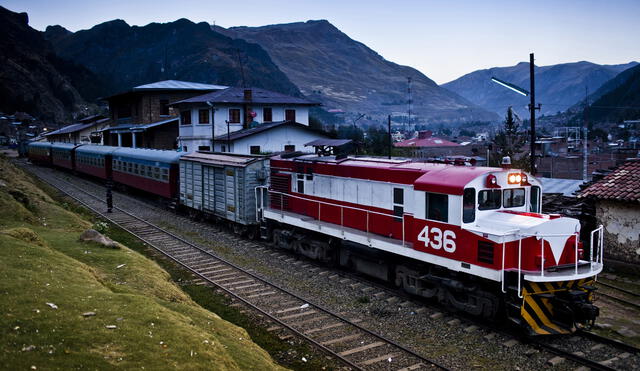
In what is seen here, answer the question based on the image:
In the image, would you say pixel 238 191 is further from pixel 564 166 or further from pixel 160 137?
pixel 564 166

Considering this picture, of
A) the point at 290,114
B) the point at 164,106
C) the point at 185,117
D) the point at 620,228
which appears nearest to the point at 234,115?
the point at 185,117

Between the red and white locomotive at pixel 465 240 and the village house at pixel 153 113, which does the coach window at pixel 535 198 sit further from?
the village house at pixel 153 113

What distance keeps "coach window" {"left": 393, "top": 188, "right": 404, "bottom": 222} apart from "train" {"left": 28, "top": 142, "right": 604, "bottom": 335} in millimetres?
37

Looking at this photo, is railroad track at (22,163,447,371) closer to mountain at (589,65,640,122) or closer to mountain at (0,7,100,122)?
mountain at (589,65,640,122)

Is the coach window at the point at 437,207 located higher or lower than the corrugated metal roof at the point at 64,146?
lower

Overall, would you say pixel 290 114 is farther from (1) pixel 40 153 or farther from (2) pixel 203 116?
(1) pixel 40 153

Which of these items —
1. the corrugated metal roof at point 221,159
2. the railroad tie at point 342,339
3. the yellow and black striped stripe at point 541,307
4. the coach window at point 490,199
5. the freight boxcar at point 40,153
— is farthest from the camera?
the freight boxcar at point 40,153

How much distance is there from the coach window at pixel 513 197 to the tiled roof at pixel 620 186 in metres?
6.15

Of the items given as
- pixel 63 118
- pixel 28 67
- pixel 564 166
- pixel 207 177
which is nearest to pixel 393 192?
pixel 207 177

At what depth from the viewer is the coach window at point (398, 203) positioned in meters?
15.4

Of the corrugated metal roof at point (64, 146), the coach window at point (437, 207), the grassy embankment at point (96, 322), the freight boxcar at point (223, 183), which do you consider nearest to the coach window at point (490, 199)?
the coach window at point (437, 207)

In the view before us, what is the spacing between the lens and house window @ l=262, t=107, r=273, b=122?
49.1 m

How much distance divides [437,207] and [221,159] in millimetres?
14664

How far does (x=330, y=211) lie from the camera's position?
19.0 m
